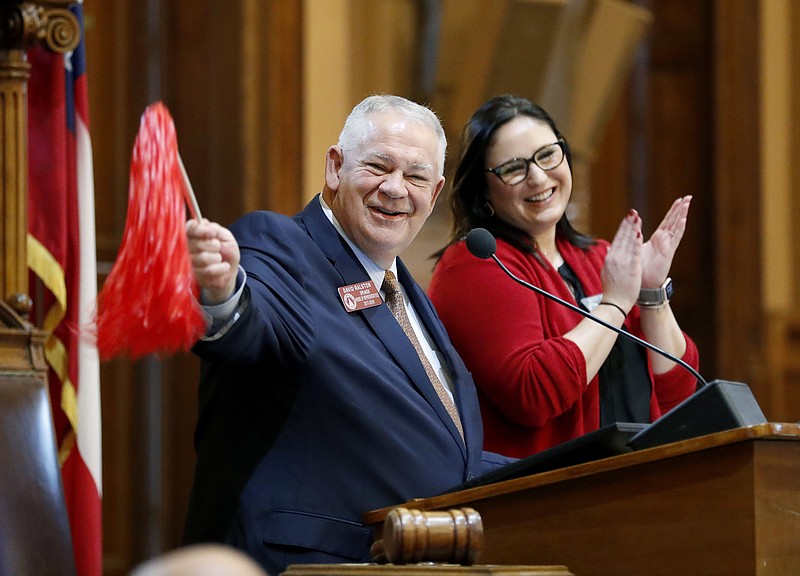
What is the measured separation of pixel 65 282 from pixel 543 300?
0.99m

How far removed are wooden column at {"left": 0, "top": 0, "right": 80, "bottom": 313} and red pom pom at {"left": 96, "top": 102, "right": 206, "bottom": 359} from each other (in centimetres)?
71

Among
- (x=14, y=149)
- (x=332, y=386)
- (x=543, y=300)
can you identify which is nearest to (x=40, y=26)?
(x=14, y=149)

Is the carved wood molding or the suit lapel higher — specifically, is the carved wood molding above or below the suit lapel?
above

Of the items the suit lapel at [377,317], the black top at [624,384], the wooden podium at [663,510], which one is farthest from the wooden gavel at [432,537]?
the black top at [624,384]

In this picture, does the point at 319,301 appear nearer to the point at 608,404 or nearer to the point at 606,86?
the point at 608,404

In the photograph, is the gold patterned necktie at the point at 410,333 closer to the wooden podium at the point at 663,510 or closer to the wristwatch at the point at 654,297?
the wooden podium at the point at 663,510

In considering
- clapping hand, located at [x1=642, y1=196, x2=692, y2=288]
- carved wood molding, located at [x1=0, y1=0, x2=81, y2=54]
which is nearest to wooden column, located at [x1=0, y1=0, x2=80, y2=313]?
carved wood molding, located at [x1=0, y1=0, x2=81, y2=54]

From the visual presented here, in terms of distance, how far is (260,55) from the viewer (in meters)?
4.64

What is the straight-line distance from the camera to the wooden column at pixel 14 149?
2324 millimetres

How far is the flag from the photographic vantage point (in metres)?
2.59

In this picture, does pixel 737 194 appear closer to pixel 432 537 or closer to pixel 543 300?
pixel 543 300

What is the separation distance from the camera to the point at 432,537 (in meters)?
1.57

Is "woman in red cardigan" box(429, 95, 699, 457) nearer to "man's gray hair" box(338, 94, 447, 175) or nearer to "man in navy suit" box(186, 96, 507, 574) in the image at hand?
"man in navy suit" box(186, 96, 507, 574)

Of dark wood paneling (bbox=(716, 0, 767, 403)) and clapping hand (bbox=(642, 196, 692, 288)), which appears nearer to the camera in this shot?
clapping hand (bbox=(642, 196, 692, 288))
